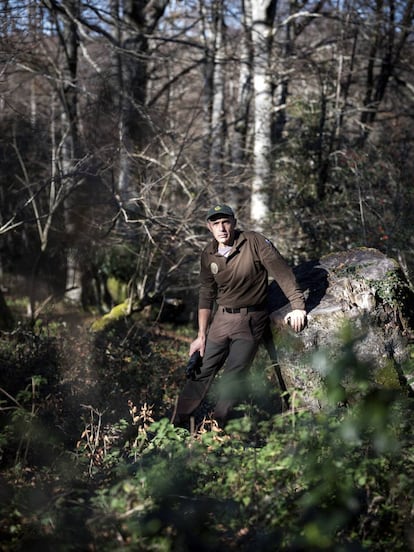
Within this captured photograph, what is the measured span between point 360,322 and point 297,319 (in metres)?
0.63

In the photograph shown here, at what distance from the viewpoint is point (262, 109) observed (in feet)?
39.3

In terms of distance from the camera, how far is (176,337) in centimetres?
1134

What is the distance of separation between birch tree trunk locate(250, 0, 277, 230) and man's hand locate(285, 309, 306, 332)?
5.77m

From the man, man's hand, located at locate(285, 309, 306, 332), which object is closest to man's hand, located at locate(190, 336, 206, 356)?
the man

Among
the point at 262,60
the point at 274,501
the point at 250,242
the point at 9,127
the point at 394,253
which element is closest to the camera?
the point at 274,501

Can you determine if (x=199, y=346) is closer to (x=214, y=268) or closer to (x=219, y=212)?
(x=214, y=268)

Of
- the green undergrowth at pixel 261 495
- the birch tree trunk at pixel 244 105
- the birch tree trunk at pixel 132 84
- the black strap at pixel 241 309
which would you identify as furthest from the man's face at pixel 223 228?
the birch tree trunk at pixel 244 105

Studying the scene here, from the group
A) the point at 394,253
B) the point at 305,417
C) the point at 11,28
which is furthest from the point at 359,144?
the point at 305,417

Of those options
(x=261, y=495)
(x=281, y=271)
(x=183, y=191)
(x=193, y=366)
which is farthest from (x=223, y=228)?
(x=183, y=191)

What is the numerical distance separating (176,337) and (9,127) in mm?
6876

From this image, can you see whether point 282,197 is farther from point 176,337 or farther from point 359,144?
point 176,337

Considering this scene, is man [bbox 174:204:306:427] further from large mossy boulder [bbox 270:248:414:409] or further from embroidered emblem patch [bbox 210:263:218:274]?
large mossy boulder [bbox 270:248:414:409]

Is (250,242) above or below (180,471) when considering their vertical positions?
above

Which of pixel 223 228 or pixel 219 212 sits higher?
pixel 219 212
